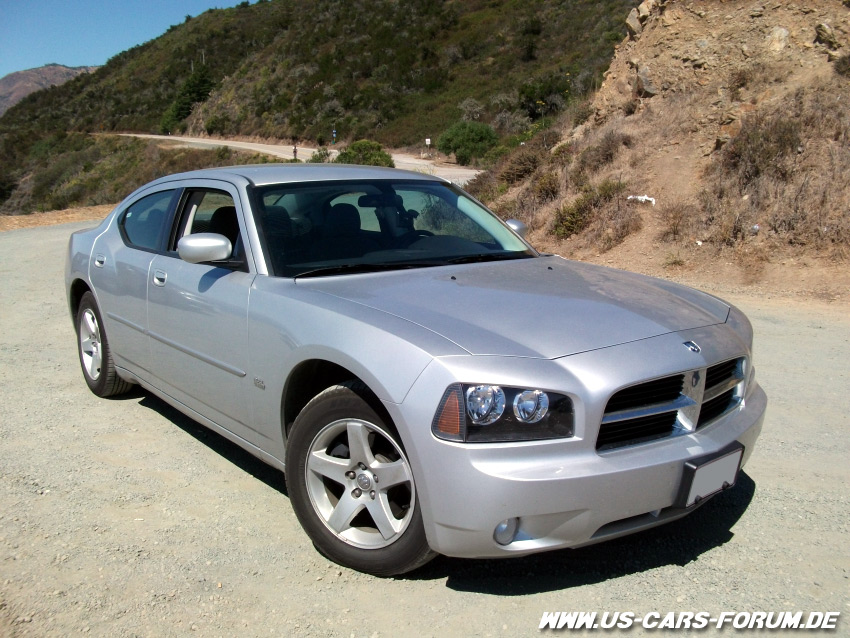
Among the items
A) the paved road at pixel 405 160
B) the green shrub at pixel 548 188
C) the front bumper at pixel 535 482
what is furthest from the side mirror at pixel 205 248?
the paved road at pixel 405 160

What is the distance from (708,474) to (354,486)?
1344 millimetres

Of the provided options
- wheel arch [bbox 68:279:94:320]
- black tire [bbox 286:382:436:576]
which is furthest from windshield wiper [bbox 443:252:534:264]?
wheel arch [bbox 68:279:94:320]

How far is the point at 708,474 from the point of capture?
9.74 ft

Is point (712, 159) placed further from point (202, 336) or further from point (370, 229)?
point (202, 336)

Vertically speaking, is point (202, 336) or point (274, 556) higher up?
point (202, 336)

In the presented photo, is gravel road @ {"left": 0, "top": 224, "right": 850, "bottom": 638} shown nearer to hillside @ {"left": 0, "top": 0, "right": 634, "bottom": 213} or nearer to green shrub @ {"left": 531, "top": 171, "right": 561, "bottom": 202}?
green shrub @ {"left": 531, "top": 171, "right": 561, "bottom": 202}

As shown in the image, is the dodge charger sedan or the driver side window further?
the driver side window

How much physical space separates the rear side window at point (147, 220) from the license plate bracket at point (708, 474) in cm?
323

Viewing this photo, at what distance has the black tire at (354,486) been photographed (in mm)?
2979

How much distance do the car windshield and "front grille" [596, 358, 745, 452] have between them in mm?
1417

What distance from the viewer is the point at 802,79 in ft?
42.5

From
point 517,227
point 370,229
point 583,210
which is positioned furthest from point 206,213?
point 583,210

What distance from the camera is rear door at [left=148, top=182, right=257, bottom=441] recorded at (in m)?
3.75

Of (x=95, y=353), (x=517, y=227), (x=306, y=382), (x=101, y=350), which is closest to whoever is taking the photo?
(x=306, y=382)
